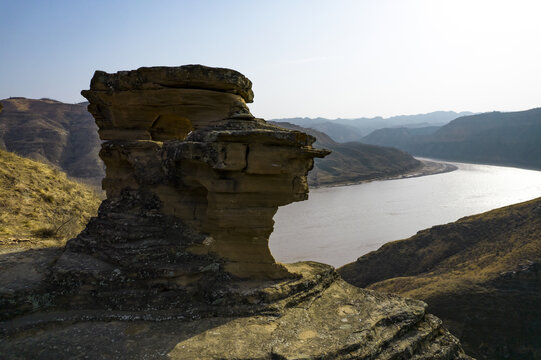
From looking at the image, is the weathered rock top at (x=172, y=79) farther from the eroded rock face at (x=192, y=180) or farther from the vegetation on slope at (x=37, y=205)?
the vegetation on slope at (x=37, y=205)

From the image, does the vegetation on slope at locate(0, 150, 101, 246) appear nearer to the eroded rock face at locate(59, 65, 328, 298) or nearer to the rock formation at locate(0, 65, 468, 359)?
the rock formation at locate(0, 65, 468, 359)

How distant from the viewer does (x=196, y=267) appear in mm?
7820

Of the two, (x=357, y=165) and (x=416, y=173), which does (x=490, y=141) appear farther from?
(x=357, y=165)

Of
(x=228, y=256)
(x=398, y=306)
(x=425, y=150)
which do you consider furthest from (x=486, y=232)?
(x=425, y=150)

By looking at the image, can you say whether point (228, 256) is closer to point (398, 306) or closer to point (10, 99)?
point (398, 306)

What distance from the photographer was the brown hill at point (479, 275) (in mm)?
14508

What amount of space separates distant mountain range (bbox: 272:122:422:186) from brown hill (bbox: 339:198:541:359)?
1534 inches

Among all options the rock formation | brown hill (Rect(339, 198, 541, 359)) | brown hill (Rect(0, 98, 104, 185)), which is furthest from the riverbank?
the rock formation

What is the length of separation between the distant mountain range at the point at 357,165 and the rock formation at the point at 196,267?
173 feet

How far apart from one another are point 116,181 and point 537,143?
106648 mm

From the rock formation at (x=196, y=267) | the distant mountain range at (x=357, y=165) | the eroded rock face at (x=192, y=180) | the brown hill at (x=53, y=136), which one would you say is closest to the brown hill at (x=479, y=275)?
the rock formation at (x=196, y=267)

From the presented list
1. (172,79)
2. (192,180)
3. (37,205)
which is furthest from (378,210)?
(172,79)

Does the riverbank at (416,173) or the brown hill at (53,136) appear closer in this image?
the brown hill at (53,136)

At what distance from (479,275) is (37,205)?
2115 centimetres
